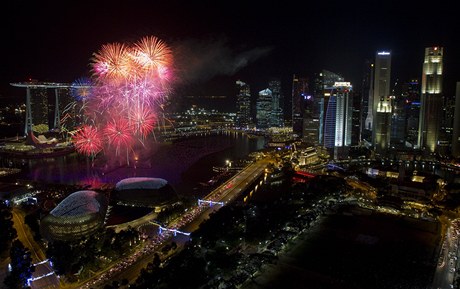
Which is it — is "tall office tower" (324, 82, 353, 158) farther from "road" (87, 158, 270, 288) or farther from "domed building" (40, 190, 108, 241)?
"domed building" (40, 190, 108, 241)

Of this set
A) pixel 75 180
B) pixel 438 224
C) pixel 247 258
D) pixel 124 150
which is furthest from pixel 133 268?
pixel 124 150

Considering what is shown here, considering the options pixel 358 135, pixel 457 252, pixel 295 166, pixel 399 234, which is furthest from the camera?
pixel 358 135

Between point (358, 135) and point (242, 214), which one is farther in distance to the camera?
point (358, 135)

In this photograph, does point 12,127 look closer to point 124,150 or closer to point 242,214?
point 124,150

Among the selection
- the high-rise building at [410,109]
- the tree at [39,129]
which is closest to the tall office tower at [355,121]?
the high-rise building at [410,109]

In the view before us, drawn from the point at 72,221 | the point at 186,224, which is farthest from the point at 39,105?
the point at 186,224

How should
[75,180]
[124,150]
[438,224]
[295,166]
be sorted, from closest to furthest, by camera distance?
[438,224], [75,180], [295,166], [124,150]

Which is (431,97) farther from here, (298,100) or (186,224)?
(186,224)
